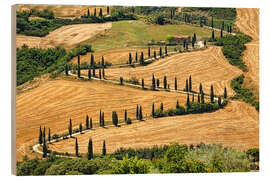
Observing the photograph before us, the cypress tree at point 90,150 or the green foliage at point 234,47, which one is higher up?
the green foliage at point 234,47

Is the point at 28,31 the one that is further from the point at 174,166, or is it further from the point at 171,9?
the point at 174,166

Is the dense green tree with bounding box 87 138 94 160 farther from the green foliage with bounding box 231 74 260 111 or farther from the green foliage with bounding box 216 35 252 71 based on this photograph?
the green foliage with bounding box 216 35 252 71

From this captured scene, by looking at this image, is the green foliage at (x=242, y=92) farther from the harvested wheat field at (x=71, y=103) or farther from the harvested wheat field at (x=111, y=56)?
the harvested wheat field at (x=111, y=56)

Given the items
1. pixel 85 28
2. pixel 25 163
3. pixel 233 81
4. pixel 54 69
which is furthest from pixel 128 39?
pixel 25 163

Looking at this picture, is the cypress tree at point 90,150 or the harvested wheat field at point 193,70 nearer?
the cypress tree at point 90,150

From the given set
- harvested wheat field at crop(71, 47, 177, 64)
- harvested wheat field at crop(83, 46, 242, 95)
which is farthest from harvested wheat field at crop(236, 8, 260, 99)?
harvested wheat field at crop(71, 47, 177, 64)

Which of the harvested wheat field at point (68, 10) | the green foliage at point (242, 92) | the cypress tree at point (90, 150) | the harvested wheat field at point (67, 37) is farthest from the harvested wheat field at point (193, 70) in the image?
the cypress tree at point (90, 150)
